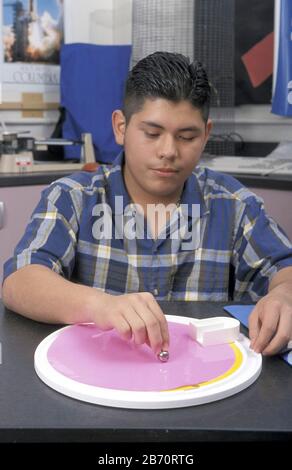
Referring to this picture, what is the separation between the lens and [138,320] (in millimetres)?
702

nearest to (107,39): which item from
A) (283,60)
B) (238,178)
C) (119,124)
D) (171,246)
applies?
(283,60)

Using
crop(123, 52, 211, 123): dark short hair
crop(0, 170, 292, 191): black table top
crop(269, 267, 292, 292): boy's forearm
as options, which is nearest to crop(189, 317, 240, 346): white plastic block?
crop(269, 267, 292, 292): boy's forearm

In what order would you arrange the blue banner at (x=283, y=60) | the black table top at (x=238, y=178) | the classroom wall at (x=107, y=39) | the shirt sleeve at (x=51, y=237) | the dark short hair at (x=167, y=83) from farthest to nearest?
the classroom wall at (x=107, y=39) < the blue banner at (x=283, y=60) < the black table top at (x=238, y=178) < the dark short hair at (x=167, y=83) < the shirt sleeve at (x=51, y=237)

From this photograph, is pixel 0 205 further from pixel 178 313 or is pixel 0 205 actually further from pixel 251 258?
pixel 251 258

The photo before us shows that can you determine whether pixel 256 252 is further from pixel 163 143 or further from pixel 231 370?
pixel 231 370

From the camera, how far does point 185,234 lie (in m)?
1.20

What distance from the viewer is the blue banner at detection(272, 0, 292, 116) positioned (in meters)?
2.15

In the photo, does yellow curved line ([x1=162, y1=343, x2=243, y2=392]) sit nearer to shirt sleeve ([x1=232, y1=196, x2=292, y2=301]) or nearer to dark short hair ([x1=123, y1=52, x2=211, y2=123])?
shirt sleeve ([x1=232, y1=196, x2=292, y2=301])

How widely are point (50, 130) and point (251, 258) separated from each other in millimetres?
1721

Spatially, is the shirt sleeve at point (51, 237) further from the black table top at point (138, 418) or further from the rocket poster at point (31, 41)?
the rocket poster at point (31, 41)

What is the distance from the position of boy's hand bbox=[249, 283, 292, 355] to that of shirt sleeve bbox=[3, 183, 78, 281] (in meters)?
0.38

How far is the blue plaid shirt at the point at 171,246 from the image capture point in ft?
3.72

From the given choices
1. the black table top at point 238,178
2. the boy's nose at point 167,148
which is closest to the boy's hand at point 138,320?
the boy's nose at point 167,148

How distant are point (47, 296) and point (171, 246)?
1.23ft
